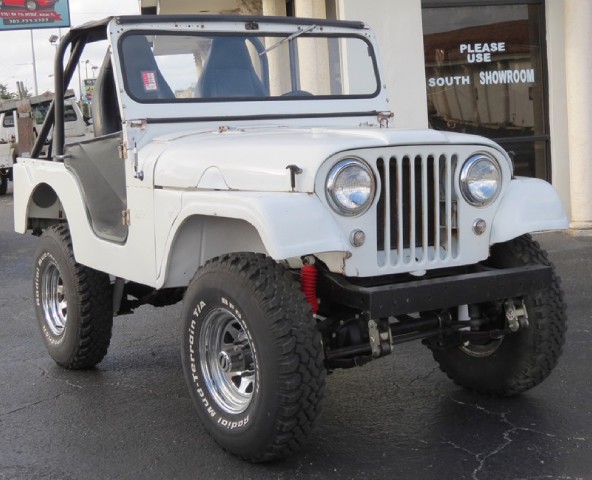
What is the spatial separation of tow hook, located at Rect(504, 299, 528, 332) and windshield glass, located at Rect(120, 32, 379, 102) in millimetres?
1516

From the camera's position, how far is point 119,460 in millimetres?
3898

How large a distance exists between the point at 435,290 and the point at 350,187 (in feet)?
1.81

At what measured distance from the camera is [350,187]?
354cm

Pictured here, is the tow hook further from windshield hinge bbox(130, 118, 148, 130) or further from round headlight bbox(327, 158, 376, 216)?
windshield hinge bbox(130, 118, 148, 130)

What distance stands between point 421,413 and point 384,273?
3.39ft

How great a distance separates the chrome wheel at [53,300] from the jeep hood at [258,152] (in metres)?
1.54

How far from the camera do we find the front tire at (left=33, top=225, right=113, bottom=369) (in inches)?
201

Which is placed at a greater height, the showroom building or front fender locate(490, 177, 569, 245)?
the showroom building

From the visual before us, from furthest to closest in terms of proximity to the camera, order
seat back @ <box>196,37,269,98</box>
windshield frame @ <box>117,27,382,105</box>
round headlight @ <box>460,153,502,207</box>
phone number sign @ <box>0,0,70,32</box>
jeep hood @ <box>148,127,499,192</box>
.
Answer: phone number sign @ <box>0,0,70,32</box>
seat back @ <box>196,37,269,98</box>
windshield frame @ <box>117,27,382,105</box>
round headlight @ <box>460,153,502,207</box>
jeep hood @ <box>148,127,499,192</box>

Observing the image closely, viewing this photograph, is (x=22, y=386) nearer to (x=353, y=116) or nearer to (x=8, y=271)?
(x=353, y=116)

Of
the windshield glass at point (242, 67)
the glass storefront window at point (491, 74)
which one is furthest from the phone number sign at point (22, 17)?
the windshield glass at point (242, 67)

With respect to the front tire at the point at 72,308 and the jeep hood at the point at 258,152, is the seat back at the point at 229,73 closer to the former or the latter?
the jeep hood at the point at 258,152

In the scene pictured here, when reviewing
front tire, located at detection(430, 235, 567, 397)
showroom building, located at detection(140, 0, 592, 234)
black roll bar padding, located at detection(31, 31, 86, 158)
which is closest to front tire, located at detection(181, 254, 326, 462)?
front tire, located at detection(430, 235, 567, 397)

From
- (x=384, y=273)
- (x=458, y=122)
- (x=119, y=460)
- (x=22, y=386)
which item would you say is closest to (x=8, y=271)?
(x=22, y=386)
